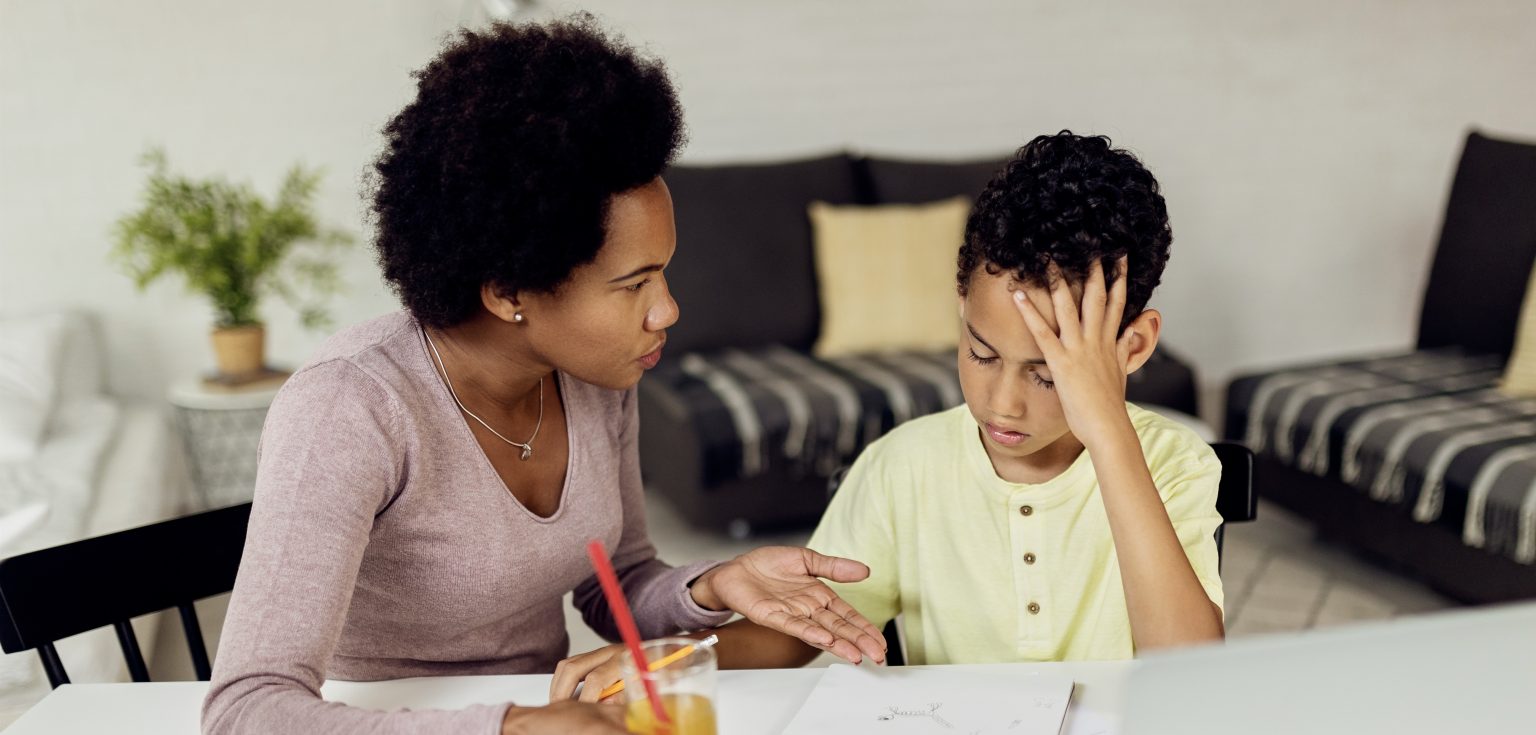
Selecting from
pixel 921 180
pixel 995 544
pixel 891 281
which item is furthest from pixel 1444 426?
pixel 995 544

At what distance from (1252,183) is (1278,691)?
4043mm

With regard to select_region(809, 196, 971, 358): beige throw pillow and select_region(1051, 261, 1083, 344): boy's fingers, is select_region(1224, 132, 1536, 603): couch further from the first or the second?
select_region(1051, 261, 1083, 344): boy's fingers

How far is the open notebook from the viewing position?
0.93 metres

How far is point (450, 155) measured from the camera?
0.99m

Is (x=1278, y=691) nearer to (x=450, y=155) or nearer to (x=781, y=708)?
(x=781, y=708)

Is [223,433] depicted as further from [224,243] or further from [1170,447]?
[1170,447]

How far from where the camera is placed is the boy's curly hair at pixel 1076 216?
105 centimetres

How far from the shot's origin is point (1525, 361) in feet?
9.26

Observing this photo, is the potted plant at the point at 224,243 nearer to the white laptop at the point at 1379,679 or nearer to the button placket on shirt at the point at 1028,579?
the button placket on shirt at the point at 1028,579

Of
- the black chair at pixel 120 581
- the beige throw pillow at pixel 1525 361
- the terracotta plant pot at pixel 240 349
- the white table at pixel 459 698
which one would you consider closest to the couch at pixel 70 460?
the terracotta plant pot at pixel 240 349

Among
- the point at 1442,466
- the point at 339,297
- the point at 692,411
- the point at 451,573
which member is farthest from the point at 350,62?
the point at 1442,466

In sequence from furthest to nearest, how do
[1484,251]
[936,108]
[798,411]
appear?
[936,108], [1484,251], [798,411]

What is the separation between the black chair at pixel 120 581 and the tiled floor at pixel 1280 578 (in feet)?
4.27

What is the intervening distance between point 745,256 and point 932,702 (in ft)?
8.10
